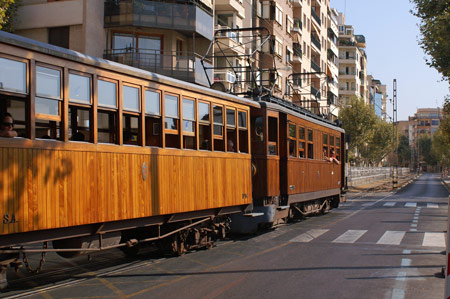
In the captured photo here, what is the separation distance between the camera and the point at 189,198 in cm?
1095

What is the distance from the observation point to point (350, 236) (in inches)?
577

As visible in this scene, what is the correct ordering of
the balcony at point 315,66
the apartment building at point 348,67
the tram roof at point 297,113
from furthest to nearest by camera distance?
the apartment building at point 348,67 → the balcony at point 315,66 → the tram roof at point 297,113

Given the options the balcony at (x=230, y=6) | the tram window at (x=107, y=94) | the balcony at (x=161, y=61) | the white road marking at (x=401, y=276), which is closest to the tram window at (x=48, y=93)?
the tram window at (x=107, y=94)

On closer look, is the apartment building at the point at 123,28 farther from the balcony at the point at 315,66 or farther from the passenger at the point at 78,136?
the balcony at the point at 315,66

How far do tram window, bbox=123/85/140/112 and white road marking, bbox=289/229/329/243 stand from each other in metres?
5.91

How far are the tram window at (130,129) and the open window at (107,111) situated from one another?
269 mm

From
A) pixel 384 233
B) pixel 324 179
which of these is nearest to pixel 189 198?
pixel 384 233

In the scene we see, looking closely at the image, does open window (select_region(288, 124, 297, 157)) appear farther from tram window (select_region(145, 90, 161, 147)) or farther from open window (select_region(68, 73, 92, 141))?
open window (select_region(68, 73, 92, 141))

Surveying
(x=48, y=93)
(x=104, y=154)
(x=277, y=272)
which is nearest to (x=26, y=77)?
(x=48, y=93)

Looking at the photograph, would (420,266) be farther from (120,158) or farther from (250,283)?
(120,158)

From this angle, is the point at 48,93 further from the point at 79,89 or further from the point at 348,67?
the point at 348,67

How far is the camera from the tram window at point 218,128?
12.1 meters

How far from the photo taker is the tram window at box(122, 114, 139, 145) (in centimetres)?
932

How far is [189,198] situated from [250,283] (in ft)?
8.84
